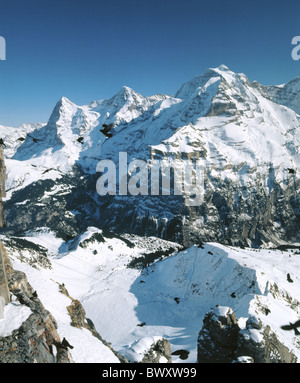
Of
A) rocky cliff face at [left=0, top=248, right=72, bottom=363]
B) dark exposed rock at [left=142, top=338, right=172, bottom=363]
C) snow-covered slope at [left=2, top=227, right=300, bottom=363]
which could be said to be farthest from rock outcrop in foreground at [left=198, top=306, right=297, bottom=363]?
rocky cliff face at [left=0, top=248, right=72, bottom=363]

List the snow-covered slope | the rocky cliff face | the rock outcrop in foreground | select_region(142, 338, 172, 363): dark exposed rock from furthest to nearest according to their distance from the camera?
1. the snow-covered slope
2. the rock outcrop in foreground
3. select_region(142, 338, 172, 363): dark exposed rock
4. the rocky cliff face

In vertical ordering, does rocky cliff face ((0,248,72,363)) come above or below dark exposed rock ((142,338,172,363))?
above

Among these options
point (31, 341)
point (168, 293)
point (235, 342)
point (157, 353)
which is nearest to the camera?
point (31, 341)

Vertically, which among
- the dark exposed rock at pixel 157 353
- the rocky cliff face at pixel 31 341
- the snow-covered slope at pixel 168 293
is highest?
the rocky cliff face at pixel 31 341

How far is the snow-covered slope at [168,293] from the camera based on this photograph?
40312mm

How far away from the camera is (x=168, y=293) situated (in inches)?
3184

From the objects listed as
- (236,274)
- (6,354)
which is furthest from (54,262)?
(6,354)

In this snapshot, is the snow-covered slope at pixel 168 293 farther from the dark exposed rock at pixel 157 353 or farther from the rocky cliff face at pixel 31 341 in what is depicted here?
the rocky cliff face at pixel 31 341

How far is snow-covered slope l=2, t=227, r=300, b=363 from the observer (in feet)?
132

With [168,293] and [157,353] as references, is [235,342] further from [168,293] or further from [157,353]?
[168,293]

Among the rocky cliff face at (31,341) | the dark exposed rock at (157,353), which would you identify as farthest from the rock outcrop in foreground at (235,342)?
the rocky cliff face at (31,341)

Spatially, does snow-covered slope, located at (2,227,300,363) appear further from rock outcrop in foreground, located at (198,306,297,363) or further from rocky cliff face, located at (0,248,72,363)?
rocky cliff face, located at (0,248,72,363)

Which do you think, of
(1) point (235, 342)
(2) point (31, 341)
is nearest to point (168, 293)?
(1) point (235, 342)
